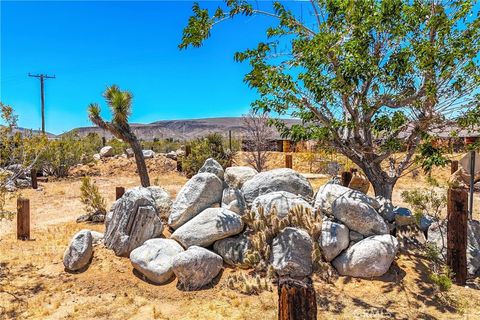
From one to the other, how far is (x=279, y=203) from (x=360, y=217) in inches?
56.3

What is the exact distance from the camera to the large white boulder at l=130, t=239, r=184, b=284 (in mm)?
5531

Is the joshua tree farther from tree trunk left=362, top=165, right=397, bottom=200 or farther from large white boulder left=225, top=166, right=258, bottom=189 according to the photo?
tree trunk left=362, top=165, right=397, bottom=200

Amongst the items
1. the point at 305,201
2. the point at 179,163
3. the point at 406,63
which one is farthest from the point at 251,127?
the point at 406,63

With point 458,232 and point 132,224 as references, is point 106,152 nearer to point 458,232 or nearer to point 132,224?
point 132,224

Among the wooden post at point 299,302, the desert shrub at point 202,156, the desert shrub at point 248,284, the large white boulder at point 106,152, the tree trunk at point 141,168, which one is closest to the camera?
the wooden post at point 299,302

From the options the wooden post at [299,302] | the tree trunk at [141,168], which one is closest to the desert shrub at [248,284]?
the wooden post at [299,302]

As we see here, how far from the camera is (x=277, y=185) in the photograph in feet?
23.8

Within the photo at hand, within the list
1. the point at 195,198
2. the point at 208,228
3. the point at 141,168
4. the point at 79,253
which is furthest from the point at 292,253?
the point at 141,168

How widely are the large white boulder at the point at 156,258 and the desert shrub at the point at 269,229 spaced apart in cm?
127

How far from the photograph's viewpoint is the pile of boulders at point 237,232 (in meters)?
5.57

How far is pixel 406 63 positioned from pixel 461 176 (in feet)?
26.7

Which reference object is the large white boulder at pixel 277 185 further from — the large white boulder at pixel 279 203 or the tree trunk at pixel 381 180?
the tree trunk at pixel 381 180

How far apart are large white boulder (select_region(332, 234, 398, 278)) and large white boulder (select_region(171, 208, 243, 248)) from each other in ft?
6.22

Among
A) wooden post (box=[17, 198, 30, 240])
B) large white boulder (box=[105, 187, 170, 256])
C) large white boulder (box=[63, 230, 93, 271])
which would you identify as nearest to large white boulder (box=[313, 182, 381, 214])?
large white boulder (box=[105, 187, 170, 256])
